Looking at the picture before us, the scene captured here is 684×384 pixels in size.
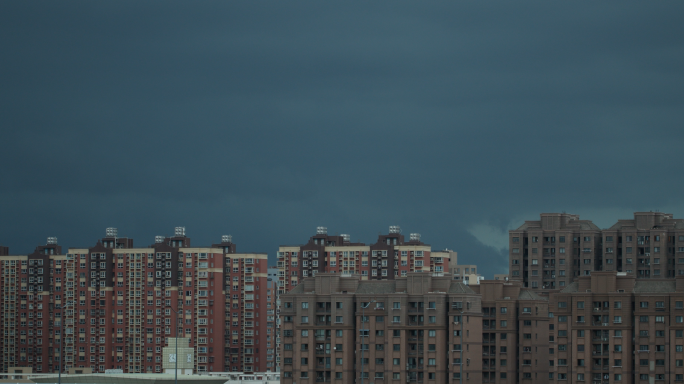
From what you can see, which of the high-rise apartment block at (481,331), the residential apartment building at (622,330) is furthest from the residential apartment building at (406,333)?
the residential apartment building at (622,330)

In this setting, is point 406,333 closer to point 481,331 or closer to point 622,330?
point 481,331

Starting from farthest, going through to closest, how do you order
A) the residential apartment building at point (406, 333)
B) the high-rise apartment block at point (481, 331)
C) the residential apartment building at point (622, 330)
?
the residential apartment building at point (406, 333), the high-rise apartment block at point (481, 331), the residential apartment building at point (622, 330)

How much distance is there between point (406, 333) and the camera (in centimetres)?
14800

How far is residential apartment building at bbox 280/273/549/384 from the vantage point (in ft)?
483

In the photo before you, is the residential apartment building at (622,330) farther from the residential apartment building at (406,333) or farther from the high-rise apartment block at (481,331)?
the residential apartment building at (406,333)

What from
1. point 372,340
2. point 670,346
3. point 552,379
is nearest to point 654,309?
point 670,346

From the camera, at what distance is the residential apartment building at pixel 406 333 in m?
147

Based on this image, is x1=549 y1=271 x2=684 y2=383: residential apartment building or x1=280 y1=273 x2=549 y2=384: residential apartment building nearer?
x1=549 y1=271 x2=684 y2=383: residential apartment building

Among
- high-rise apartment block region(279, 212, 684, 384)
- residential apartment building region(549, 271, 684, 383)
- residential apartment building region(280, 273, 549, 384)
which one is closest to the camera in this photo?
residential apartment building region(549, 271, 684, 383)

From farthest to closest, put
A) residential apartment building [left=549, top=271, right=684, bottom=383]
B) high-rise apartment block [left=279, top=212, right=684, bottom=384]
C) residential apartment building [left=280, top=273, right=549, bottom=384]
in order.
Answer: residential apartment building [left=280, top=273, right=549, bottom=384], high-rise apartment block [left=279, top=212, right=684, bottom=384], residential apartment building [left=549, top=271, right=684, bottom=383]

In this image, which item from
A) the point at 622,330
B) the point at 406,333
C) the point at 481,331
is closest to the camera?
the point at 622,330

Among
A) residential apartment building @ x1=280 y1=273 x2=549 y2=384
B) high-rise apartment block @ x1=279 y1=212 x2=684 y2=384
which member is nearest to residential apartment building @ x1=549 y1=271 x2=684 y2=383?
high-rise apartment block @ x1=279 y1=212 x2=684 y2=384

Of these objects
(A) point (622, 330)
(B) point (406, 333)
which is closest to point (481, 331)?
(B) point (406, 333)

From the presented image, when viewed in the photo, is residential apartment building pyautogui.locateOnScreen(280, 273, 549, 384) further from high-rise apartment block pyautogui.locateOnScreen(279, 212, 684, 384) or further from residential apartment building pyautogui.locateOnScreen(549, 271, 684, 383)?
residential apartment building pyautogui.locateOnScreen(549, 271, 684, 383)
